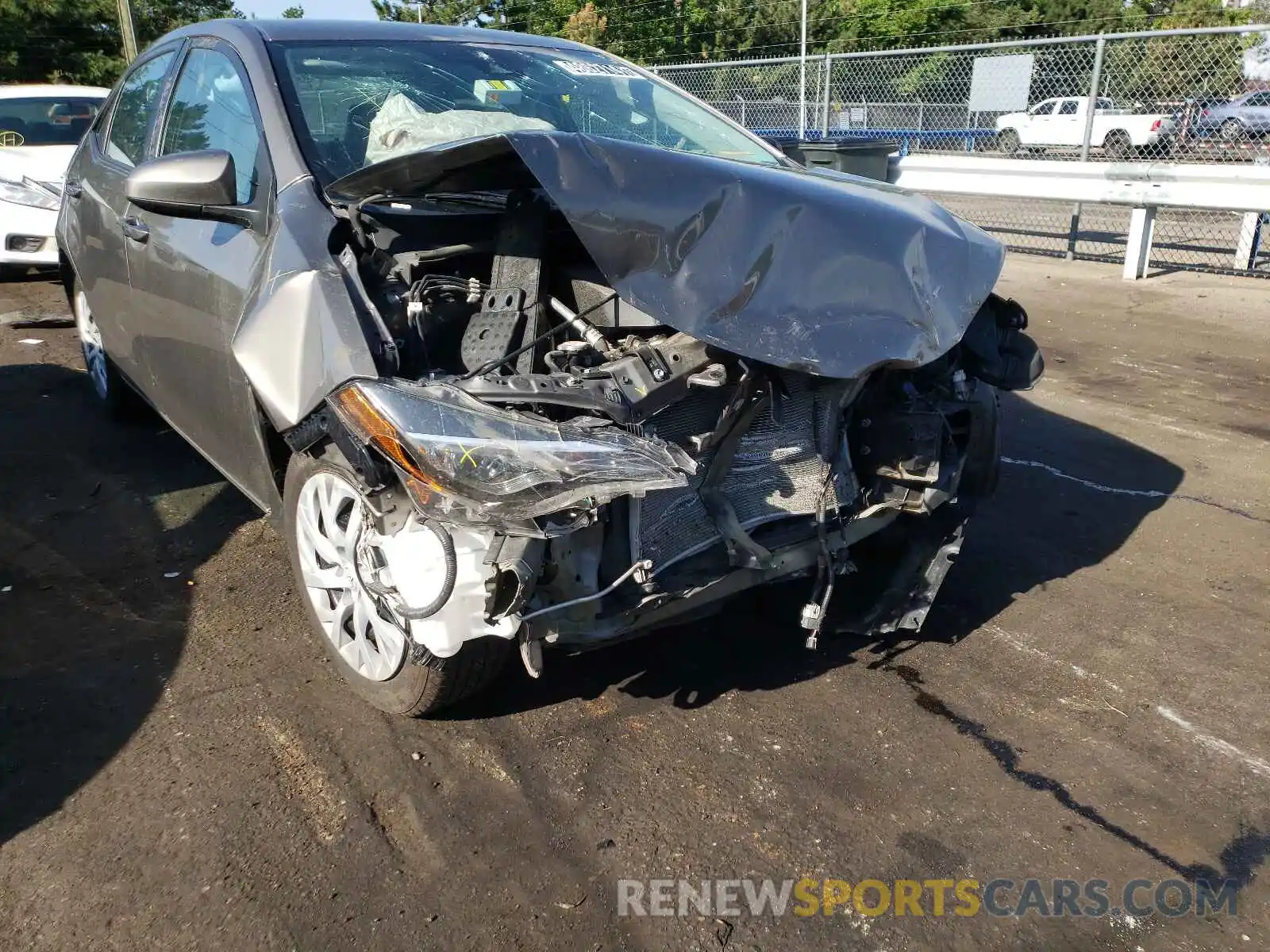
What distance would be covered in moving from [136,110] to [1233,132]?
9.51m

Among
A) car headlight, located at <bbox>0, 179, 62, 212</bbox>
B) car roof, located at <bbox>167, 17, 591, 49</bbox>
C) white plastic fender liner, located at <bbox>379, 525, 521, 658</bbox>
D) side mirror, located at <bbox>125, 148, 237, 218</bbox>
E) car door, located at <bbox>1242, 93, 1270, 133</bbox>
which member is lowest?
white plastic fender liner, located at <bbox>379, 525, 521, 658</bbox>

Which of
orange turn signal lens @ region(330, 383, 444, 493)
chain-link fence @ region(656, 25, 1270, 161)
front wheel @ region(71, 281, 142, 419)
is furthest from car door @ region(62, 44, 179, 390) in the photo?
chain-link fence @ region(656, 25, 1270, 161)

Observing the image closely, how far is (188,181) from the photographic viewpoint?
3.08 meters

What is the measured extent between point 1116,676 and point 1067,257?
27.3 ft

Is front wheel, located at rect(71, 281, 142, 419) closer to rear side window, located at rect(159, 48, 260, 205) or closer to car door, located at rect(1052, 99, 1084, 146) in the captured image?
rear side window, located at rect(159, 48, 260, 205)

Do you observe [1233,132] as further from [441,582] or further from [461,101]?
[441,582]

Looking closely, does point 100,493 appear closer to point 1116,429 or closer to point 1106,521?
point 1106,521

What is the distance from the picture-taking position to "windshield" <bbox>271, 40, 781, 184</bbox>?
3396 mm

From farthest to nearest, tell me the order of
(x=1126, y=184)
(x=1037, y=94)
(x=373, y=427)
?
(x=1037, y=94) → (x=1126, y=184) → (x=373, y=427)

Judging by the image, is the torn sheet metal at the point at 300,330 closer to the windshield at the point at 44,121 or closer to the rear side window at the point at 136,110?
the rear side window at the point at 136,110

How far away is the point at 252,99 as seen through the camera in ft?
11.2

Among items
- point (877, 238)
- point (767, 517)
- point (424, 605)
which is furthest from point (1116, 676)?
point (424, 605)

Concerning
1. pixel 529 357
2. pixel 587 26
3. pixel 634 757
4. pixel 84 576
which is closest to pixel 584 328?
pixel 529 357

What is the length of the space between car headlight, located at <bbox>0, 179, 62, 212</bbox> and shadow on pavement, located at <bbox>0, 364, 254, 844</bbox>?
3.45 metres
